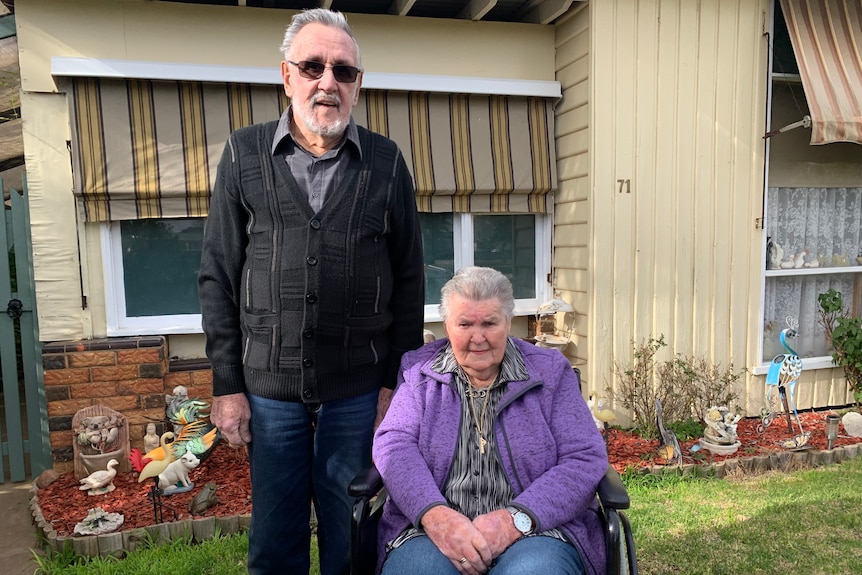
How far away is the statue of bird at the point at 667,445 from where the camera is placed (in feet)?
11.0

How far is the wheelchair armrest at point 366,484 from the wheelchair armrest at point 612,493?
630 millimetres

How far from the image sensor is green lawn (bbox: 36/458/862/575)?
8.06 feet

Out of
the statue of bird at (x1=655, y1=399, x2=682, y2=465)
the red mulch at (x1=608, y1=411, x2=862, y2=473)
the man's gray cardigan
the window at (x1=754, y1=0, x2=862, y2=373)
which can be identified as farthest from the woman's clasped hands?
the window at (x1=754, y1=0, x2=862, y2=373)

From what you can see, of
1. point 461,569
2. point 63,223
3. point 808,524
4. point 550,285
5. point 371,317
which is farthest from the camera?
point 550,285

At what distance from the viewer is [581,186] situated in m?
3.89

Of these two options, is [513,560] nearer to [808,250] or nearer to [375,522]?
[375,522]

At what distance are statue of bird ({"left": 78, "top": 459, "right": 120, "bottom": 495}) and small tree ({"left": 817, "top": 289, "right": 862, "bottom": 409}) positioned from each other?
4.62m

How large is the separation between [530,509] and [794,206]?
394cm

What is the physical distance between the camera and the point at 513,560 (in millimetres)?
1539

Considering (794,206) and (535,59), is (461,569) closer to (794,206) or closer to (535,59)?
(535,59)

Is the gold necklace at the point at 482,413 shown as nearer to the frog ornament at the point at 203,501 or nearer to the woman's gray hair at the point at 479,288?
the woman's gray hair at the point at 479,288

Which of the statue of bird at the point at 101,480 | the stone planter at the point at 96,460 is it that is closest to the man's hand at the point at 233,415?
the statue of bird at the point at 101,480

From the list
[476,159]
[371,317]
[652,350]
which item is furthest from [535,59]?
[371,317]

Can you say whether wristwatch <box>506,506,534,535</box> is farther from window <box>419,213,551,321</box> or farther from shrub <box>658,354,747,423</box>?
shrub <box>658,354,747,423</box>
